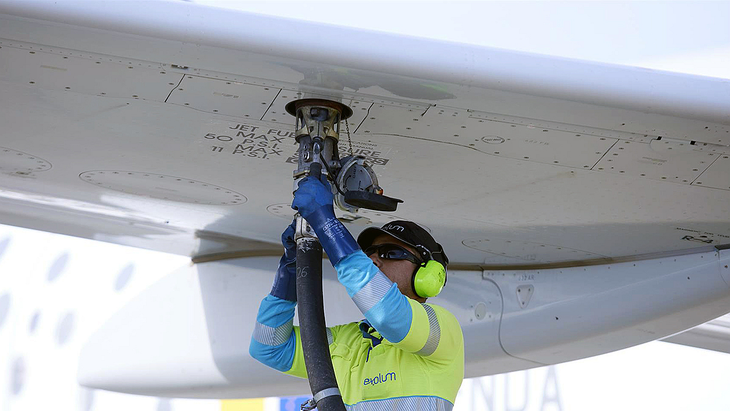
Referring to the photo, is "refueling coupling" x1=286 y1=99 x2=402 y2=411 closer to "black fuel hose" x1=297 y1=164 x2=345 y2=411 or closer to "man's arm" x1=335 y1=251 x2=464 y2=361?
"black fuel hose" x1=297 y1=164 x2=345 y2=411

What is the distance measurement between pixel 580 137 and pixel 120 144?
1829 mm

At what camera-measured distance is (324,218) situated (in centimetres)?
253

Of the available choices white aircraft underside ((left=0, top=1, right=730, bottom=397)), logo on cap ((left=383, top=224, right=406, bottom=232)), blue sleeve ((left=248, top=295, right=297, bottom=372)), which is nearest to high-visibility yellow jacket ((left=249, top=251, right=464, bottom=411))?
blue sleeve ((left=248, top=295, right=297, bottom=372))

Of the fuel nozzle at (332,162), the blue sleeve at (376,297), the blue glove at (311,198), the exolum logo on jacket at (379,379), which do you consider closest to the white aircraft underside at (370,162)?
the fuel nozzle at (332,162)

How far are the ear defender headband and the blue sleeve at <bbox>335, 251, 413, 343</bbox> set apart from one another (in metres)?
0.32

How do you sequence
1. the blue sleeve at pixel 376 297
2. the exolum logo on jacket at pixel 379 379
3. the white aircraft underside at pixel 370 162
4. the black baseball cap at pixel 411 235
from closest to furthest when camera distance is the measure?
the blue sleeve at pixel 376 297 → the white aircraft underside at pixel 370 162 → the exolum logo on jacket at pixel 379 379 → the black baseball cap at pixel 411 235

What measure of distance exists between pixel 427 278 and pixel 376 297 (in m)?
0.41

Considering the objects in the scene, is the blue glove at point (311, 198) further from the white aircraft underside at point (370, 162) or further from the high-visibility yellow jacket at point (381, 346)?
the white aircraft underside at point (370, 162)

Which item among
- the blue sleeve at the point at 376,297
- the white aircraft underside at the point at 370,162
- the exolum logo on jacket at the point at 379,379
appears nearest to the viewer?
the blue sleeve at the point at 376,297

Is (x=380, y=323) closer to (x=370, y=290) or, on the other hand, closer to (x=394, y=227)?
(x=370, y=290)

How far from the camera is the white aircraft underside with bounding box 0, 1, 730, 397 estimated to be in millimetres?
2539

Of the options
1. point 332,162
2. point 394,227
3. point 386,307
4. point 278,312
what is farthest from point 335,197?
point 386,307

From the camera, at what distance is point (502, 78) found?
2.58 m

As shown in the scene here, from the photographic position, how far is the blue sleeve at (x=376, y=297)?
239cm
